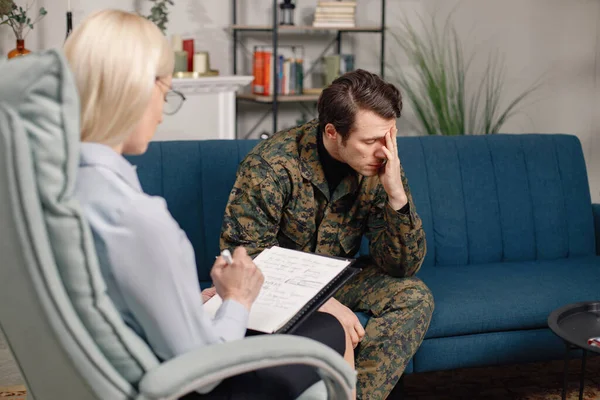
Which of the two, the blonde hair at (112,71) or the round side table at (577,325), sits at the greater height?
the blonde hair at (112,71)

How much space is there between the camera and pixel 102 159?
3.92 feet

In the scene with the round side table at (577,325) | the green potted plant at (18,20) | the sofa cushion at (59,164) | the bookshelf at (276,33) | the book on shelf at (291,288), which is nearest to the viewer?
the sofa cushion at (59,164)

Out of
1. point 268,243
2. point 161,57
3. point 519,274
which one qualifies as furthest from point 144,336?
point 519,274

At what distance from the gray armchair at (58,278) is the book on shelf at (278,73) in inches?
142

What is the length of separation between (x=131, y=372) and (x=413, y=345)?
1160mm

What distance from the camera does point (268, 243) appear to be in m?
2.24

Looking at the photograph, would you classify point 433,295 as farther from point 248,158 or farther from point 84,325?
point 84,325

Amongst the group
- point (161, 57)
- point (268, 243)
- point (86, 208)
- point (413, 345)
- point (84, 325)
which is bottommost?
point (413, 345)

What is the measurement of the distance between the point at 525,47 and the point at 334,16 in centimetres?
128

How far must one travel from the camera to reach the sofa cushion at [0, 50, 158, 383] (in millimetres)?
1100

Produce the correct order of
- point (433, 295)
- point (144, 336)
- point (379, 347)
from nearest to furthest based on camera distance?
point (144, 336)
point (379, 347)
point (433, 295)

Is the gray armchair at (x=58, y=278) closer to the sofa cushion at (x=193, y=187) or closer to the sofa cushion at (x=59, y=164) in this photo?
the sofa cushion at (x=59, y=164)

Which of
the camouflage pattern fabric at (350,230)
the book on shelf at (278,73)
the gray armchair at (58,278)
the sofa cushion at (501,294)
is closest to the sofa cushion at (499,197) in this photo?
the sofa cushion at (501,294)

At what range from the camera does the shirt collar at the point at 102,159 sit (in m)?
1.19
